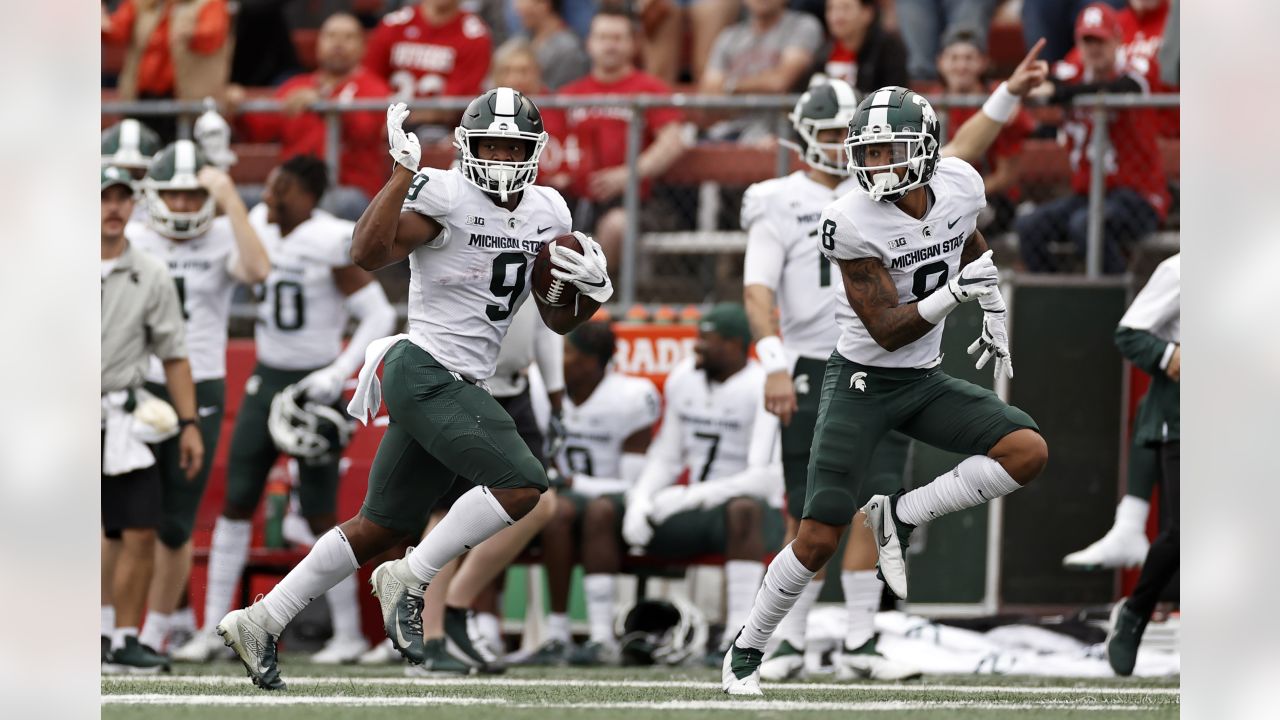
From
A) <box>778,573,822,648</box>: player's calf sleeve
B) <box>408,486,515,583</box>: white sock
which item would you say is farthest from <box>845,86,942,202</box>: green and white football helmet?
<box>778,573,822,648</box>: player's calf sleeve

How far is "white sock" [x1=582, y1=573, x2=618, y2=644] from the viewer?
26.4 feet

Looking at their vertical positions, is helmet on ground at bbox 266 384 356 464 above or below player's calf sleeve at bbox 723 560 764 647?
above

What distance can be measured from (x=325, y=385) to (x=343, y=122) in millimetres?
2026

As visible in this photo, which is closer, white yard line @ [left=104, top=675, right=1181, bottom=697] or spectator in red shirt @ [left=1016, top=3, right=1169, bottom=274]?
white yard line @ [left=104, top=675, right=1181, bottom=697]

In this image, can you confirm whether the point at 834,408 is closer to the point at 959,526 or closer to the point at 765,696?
the point at 765,696

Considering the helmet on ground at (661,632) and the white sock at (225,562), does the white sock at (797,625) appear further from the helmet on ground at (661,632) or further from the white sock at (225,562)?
the white sock at (225,562)

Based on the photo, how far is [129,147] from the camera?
836 centimetres

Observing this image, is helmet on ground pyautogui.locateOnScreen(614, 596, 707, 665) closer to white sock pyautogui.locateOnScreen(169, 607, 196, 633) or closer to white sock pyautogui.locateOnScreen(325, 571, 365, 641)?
white sock pyautogui.locateOnScreen(325, 571, 365, 641)

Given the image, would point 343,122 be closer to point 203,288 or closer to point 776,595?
point 203,288

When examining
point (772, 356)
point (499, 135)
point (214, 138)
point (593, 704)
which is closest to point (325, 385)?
point (214, 138)

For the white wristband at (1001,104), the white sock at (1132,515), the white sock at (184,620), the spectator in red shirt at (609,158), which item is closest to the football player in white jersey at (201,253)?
the white sock at (184,620)

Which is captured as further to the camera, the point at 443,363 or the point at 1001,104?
the point at 1001,104

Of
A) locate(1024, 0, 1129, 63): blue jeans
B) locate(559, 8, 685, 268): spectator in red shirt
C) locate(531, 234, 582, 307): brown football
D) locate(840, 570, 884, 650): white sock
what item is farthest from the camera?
locate(1024, 0, 1129, 63): blue jeans
